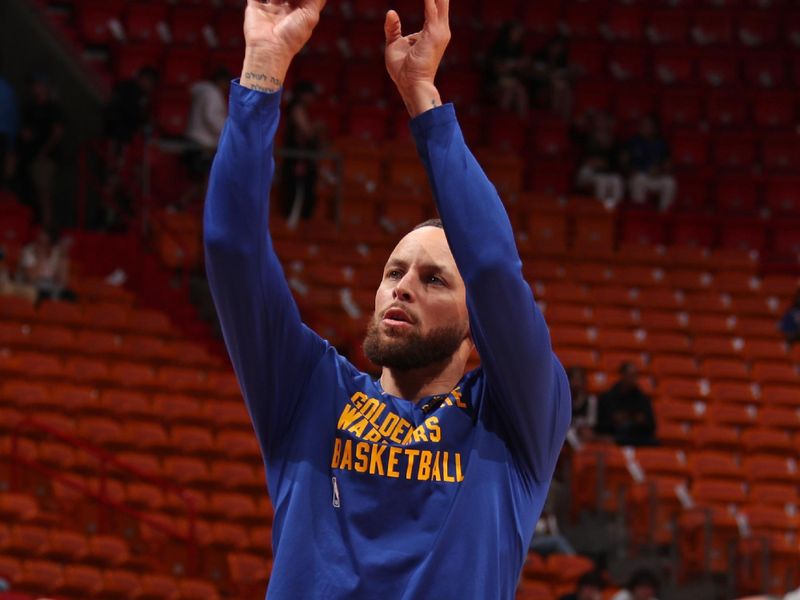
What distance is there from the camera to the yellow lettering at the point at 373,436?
2.14m

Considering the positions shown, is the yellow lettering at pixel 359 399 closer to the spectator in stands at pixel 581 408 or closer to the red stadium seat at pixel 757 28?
the spectator in stands at pixel 581 408

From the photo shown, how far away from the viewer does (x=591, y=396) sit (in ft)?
31.8

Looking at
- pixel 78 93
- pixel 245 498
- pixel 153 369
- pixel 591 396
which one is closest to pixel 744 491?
pixel 591 396

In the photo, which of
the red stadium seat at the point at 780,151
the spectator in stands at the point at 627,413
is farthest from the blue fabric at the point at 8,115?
the red stadium seat at the point at 780,151

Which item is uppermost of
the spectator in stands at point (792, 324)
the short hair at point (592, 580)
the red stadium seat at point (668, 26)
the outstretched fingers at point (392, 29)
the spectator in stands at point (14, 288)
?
the red stadium seat at point (668, 26)

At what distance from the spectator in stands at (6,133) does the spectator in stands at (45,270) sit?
136cm

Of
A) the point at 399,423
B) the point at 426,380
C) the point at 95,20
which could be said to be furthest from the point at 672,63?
the point at 399,423

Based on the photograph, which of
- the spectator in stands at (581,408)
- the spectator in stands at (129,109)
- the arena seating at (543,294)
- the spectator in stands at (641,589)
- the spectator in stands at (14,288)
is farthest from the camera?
the spectator in stands at (129,109)

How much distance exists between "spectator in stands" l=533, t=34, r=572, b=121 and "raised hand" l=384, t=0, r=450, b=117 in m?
12.1

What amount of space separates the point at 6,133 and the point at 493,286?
1092 cm

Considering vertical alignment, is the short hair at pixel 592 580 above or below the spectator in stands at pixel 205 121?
below

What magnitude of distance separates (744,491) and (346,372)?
7.43 metres

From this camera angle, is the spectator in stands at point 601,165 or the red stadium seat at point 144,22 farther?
the red stadium seat at point 144,22

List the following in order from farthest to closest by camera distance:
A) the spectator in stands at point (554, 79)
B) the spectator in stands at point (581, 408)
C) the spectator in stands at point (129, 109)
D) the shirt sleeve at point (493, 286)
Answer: the spectator in stands at point (554, 79) < the spectator in stands at point (129, 109) < the spectator in stands at point (581, 408) < the shirt sleeve at point (493, 286)
